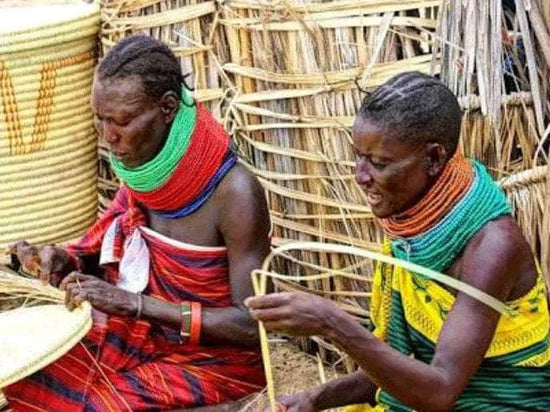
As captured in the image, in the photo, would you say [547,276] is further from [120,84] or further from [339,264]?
[120,84]

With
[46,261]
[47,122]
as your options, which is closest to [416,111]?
[46,261]

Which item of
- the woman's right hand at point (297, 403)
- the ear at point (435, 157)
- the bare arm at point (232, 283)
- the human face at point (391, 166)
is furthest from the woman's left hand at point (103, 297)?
the ear at point (435, 157)

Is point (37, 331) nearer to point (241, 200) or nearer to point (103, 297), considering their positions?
point (103, 297)

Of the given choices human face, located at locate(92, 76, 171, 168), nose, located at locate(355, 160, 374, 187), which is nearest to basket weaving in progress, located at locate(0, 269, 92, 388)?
human face, located at locate(92, 76, 171, 168)

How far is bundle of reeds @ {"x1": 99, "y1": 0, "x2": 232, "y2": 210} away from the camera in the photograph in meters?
3.52

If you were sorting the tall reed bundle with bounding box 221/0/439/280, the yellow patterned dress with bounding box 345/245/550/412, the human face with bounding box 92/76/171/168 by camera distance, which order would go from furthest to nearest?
1. the tall reed bundle with bounding box 221/0/439/280
2. the human face with bounding box 92/76/171/168
3. the yellow patterned dress with bounding box 345/245/550/412

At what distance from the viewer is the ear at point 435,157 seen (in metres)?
2.20

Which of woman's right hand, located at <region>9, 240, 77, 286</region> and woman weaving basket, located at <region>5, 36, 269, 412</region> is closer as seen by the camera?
woman weaving basket, located at <region>5, 36, 269, 412</region>

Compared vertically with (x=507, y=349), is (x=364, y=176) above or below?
above

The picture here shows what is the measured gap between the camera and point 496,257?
7.16 feet

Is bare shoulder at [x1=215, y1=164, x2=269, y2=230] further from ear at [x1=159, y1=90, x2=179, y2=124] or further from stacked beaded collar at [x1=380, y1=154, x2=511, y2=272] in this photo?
stacked beaded collar at [x1=380, y1=154, x2=511, y2=272]

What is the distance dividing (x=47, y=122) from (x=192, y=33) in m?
0.64

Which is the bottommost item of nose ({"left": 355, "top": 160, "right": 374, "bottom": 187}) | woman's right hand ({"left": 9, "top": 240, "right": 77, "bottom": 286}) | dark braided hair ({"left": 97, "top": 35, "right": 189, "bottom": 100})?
woman's right hand ({"left": 9, "top": 240, "right": 77, "bottom": 286})

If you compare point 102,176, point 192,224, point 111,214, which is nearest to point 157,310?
point 192,224
